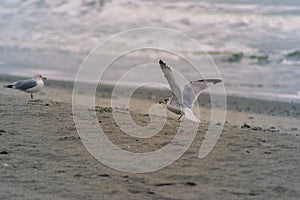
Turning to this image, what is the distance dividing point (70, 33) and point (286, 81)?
1220 cm

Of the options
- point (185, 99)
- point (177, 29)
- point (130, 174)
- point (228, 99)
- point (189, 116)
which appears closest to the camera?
point (130, 174)

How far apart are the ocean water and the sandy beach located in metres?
7.18

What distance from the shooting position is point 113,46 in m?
21.6

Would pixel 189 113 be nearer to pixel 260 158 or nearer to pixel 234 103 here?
pixel 260 158

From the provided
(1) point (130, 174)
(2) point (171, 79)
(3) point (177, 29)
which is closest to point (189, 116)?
(2) point (171, 79)

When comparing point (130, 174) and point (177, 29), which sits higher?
point (177, 29)

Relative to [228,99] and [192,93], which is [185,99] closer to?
[192,93]

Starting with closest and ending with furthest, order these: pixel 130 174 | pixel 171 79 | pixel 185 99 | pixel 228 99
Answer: pixel 130 174
pixel 171 79
pixel 185 99
pixel 228 99

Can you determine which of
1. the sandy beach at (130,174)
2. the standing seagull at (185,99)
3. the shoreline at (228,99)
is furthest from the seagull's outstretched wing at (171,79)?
the shoreline at (228,99)

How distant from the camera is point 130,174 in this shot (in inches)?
209

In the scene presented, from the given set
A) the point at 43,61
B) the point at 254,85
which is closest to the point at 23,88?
the point at 254,85

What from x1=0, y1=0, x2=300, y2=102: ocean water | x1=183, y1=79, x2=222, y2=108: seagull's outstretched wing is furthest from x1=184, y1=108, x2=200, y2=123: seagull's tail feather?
x1=0, y1=0, x2=300, y2=102: ocean water

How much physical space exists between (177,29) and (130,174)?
19590 millimetres

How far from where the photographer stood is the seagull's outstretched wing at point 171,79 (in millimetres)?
7648
